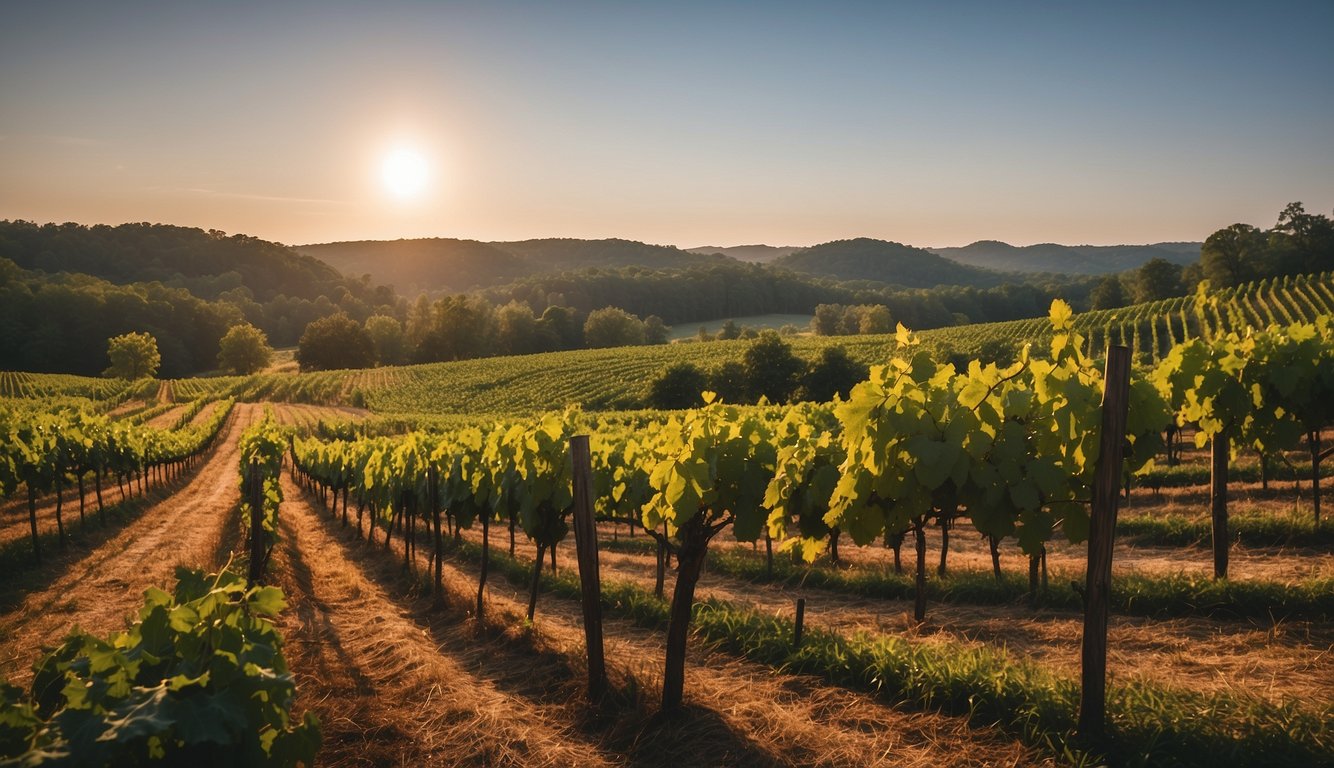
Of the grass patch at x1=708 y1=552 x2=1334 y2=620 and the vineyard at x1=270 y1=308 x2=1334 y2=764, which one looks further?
the grass patch at x1=708 y1=552 x2=1334 y2=620

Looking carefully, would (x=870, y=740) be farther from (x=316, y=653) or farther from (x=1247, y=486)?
(x=1247, y=486)

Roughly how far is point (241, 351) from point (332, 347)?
10.8 meters

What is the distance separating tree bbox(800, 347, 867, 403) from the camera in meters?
49.8

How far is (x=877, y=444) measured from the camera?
4672 millimetres

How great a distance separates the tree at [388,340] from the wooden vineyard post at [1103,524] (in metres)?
106

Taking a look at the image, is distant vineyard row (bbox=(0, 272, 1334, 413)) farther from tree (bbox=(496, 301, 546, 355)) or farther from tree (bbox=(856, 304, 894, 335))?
tree (bbox=(496, 301, 546, 355))

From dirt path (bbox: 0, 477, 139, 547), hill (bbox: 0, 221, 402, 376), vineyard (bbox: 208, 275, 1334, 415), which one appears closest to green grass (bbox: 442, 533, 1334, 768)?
dirt path (bbox: 0, 477, 139, 547)

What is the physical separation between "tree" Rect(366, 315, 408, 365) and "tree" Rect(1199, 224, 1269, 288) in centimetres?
10296

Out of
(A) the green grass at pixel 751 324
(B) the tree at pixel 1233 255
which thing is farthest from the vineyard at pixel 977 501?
(A) the green grass at pixel 751 324

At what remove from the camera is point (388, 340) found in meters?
102

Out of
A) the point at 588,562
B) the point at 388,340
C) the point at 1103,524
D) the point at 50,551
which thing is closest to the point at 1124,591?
the point at 1103,524

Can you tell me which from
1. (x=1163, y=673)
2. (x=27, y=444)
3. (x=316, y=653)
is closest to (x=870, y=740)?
(x=1163, y=673)

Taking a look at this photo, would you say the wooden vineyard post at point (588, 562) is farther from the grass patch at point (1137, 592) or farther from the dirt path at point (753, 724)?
the grass patch at point (1137, 592)

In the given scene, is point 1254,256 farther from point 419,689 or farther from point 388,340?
point 388,340
